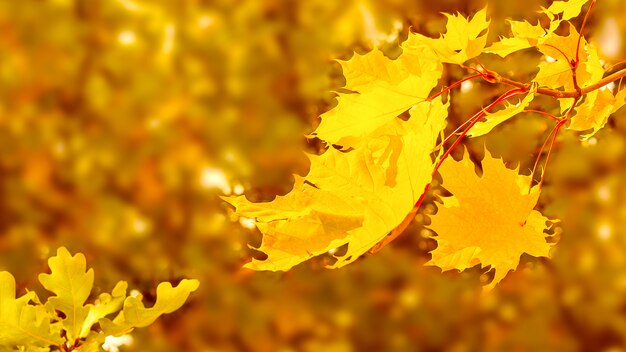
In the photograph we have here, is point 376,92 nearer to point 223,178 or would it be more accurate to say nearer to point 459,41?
point 459,41

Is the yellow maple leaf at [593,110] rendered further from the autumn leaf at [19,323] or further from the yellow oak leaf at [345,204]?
the autumn leaf at [19,323]

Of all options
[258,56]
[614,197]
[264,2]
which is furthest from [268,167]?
[614,197]

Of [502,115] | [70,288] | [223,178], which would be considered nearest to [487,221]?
[502,115]

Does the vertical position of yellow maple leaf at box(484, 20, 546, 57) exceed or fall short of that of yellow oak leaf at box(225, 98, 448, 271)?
it exceeds it

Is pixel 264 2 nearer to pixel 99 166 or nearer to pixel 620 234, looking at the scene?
pixel 99 166

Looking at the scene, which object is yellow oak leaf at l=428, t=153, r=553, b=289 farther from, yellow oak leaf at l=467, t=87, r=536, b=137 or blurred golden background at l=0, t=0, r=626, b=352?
blurred golden background at l=0, t=0, r=626, b=352

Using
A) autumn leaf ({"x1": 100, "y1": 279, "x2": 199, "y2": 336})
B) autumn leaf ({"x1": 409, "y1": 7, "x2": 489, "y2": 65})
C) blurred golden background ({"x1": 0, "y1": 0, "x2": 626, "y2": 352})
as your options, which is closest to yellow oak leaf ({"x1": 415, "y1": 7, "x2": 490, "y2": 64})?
autumn leaf ({"x1": 409, "y1": 7, "x2": 489, "y2": 65})
